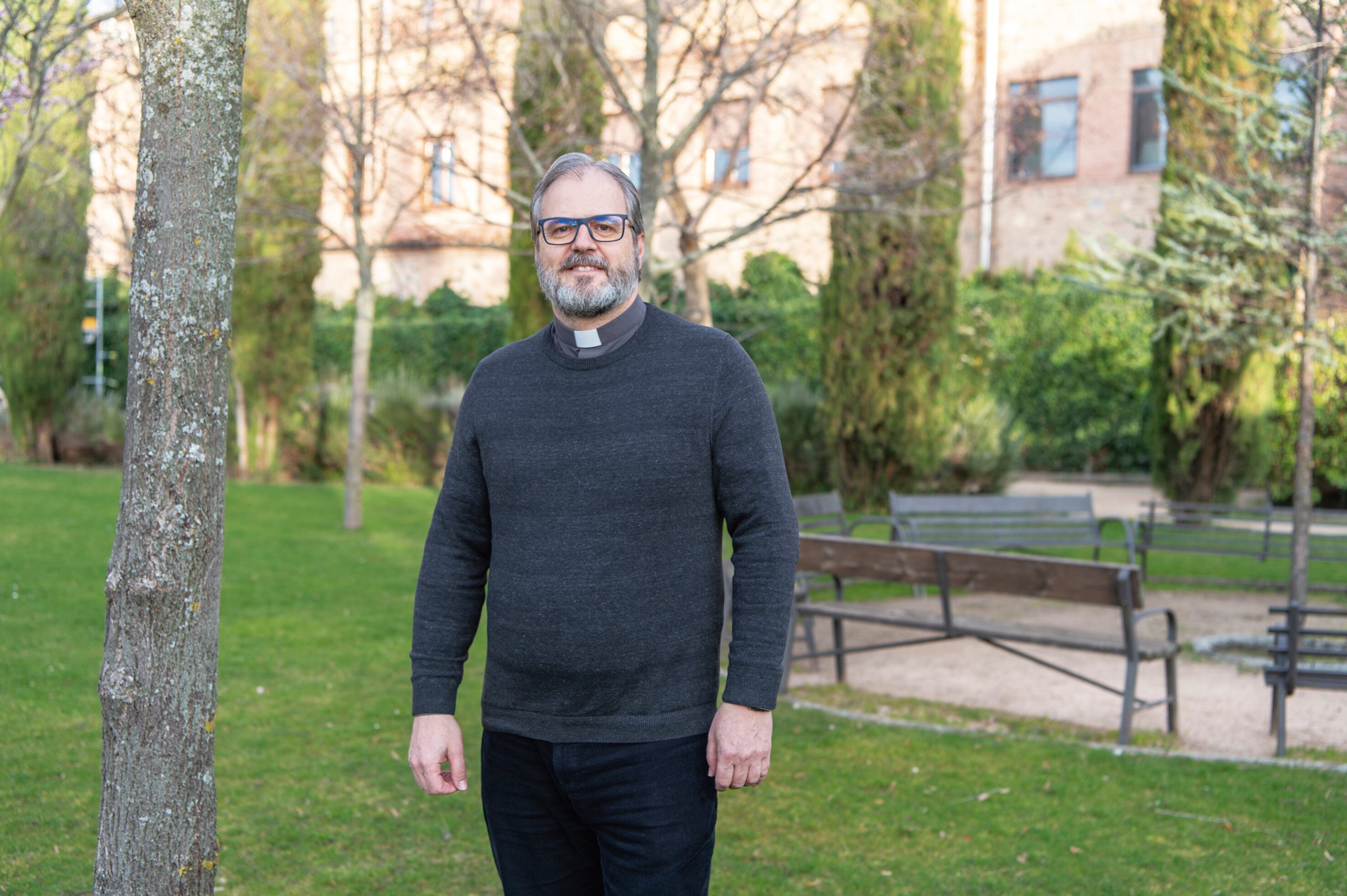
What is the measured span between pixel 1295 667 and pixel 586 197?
4.58m

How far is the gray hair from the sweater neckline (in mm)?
187

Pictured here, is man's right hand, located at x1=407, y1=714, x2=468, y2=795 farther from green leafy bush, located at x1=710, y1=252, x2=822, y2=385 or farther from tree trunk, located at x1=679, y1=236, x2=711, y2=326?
green leafy bush, located at x1=710, y1=252, x2=822, y2=385

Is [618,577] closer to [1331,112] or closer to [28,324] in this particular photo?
[1331,112]

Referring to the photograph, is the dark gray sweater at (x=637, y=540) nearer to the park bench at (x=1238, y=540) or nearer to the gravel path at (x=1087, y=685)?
the gravel path at (x=1087, y=685)

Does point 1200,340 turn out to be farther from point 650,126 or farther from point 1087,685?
point 650,126

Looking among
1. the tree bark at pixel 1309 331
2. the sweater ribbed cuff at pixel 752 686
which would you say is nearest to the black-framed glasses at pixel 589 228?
the sweater ribbed cuff at pixel 752 686

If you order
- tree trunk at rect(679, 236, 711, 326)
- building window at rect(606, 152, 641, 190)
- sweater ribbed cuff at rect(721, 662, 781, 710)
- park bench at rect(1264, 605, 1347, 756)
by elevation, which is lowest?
park bench at rect(1264, 605, 1347, 756)

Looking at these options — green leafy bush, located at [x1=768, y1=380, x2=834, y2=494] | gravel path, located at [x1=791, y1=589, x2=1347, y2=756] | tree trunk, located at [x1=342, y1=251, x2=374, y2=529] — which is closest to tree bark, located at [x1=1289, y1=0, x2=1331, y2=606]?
gravel path, located at [x1=791, y1=589, x2=1347, y2=756]

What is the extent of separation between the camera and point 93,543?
1057 centimetres

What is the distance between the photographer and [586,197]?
7.87ft

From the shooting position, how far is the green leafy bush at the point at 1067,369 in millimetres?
19266

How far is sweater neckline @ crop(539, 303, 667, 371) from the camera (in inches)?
94.3

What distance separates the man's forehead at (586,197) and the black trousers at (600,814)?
1011 mm

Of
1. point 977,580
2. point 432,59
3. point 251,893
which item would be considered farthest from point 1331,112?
point 251,893
